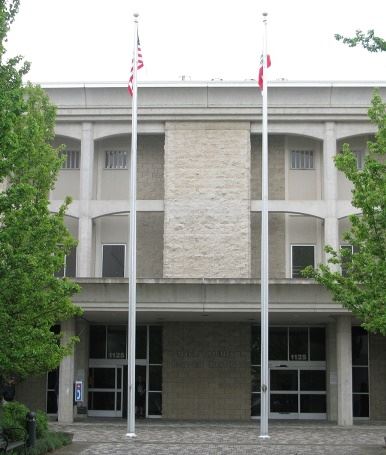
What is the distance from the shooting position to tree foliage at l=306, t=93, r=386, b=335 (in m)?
21.2

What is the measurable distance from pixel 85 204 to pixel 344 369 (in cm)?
1269

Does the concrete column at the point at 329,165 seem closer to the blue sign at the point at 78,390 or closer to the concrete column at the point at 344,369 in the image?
the concrete column at the point at 344,369

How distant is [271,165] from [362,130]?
4.20m

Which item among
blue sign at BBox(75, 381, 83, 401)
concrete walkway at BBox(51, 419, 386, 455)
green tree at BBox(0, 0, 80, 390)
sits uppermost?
green tree at BBox(0, 0, 80, 390)

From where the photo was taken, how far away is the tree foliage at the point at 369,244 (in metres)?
21.2

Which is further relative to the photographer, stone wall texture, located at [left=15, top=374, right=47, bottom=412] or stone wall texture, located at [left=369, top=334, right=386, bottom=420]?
→ stone wall texture, located at [left=15, top=374, right=47, bottom=412]

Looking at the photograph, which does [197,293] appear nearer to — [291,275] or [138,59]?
[291,275]

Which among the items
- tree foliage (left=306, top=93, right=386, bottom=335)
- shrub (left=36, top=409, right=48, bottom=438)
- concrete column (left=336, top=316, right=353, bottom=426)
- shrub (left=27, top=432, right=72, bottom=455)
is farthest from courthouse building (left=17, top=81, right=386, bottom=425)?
tree foliage (left=306, top=93, right=386, bottom=335)

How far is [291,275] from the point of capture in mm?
35938

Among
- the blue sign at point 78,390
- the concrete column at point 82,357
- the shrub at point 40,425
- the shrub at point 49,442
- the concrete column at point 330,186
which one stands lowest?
the shrub at point 49,442

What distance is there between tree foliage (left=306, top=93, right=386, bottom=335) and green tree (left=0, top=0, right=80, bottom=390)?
720 cm

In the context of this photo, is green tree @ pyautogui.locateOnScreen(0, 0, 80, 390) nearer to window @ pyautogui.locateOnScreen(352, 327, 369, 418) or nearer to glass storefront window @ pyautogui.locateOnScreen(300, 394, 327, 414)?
glass storefront window @ pyautogui.locateOnScreen(300, 394, 327, 414)

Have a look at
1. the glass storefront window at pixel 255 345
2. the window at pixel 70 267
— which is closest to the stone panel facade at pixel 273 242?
the glass storefront window at pixel 255 345

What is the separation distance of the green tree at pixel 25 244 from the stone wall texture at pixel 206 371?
44.1 ft
